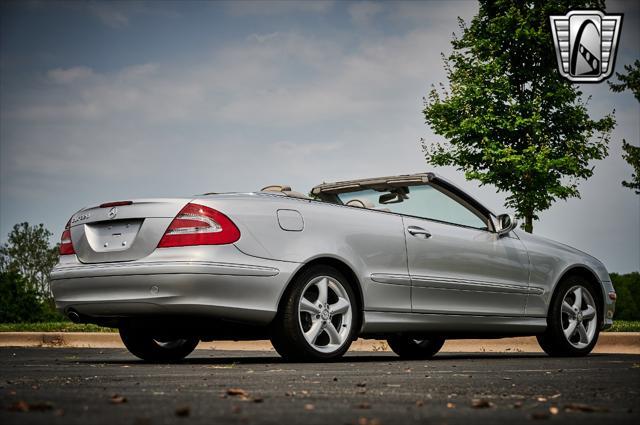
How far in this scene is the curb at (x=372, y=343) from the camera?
10742mm

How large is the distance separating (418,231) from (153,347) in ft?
8.07

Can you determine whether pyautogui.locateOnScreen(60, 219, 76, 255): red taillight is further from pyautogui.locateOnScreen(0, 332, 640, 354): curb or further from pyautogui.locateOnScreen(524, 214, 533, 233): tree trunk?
pyautogui.locateOnScreen(524, 214, 533, 233): tree trunk

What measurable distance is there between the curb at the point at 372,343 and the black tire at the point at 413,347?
2478 millimetres

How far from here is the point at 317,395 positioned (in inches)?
171

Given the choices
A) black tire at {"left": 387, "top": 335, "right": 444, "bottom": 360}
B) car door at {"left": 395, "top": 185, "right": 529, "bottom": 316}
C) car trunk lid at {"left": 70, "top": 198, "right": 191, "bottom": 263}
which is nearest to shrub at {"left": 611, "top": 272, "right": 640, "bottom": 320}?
black tire at {"left": 387, "top": 335, "right": 444, "bottom": 360}

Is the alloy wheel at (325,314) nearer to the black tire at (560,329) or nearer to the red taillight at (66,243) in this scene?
the red taillight at (66,243)

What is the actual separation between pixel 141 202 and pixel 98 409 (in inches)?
121

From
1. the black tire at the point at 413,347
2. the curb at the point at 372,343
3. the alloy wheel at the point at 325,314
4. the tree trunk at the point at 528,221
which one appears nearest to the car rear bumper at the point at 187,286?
the alloy wheel at the point at 325,314

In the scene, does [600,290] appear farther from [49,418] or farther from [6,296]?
[6,296]

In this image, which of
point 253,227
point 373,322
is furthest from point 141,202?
point 373,322

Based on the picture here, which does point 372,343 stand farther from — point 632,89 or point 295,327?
point 632,89

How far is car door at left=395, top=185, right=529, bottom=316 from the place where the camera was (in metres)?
7.61

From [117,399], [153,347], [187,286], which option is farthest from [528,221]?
[117,399]

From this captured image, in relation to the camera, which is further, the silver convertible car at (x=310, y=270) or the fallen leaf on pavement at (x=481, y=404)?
the silver convertible car at (x=310, y=270)
